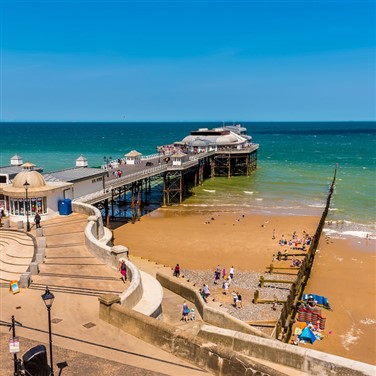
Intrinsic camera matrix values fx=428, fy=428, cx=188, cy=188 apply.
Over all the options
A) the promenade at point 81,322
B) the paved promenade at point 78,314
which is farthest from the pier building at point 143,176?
the promenade at point 81,322

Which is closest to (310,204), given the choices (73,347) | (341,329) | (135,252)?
(135,252)

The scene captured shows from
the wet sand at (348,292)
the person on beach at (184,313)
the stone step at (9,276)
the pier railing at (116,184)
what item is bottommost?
the wet sand at (348,292)

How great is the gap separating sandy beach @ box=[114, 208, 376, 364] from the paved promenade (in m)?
8.99

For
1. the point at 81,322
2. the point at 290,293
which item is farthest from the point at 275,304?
the point at 81,322

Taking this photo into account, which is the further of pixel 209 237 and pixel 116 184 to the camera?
pixel 116 184

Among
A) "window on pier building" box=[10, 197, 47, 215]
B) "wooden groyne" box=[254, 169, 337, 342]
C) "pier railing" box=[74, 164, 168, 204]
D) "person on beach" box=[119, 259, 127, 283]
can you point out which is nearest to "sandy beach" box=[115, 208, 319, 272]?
"wooden groyne" box=[254, 169, 337, 342]

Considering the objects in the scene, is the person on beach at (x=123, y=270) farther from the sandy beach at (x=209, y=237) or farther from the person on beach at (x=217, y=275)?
the sandy beach at (x=209, y=237)

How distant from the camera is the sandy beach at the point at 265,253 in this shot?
20781 millimetres

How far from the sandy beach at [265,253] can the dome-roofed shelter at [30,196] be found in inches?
329

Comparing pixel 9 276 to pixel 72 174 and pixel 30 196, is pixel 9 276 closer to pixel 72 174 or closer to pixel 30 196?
pixel 30 196

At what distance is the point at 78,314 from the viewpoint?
43.8ft

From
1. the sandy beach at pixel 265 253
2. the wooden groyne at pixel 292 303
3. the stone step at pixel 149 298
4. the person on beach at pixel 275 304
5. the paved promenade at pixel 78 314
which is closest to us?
the paved promenade at pixel 78 314

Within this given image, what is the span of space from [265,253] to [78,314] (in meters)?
20.9

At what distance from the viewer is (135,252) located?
31.8 meters
